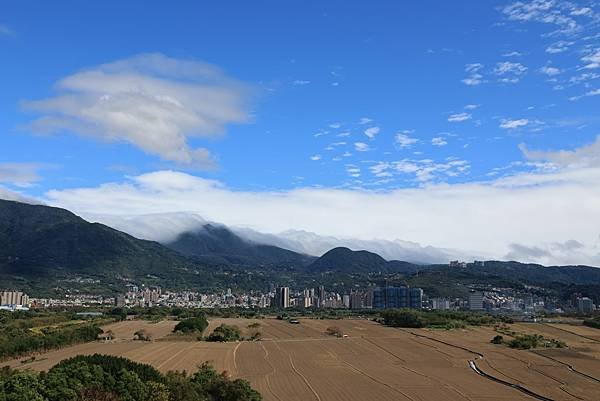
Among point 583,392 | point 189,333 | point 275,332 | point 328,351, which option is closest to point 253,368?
point 328,351

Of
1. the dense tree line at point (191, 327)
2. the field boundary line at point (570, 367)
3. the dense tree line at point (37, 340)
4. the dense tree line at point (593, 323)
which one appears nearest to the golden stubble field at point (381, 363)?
the field boundary line at point (570, 367)

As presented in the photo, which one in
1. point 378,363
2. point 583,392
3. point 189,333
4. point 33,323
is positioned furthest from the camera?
point 33,323

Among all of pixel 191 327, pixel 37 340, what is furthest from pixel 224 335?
pixel 37 340

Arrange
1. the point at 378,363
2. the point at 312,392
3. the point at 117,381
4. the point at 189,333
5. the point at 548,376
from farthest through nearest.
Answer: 1. the point at 189,333
2. the point at 378,363
3. the point at 548,376
4. the point at 312,392
5. the point at 117,381

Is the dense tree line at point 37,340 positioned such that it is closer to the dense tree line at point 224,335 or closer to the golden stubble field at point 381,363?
the golden stubble field at point 381,363

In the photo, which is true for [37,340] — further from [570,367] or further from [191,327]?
[570,367]

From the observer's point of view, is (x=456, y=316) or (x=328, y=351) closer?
(x=328, y=351)

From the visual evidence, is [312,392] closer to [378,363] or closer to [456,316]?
[378,363]
